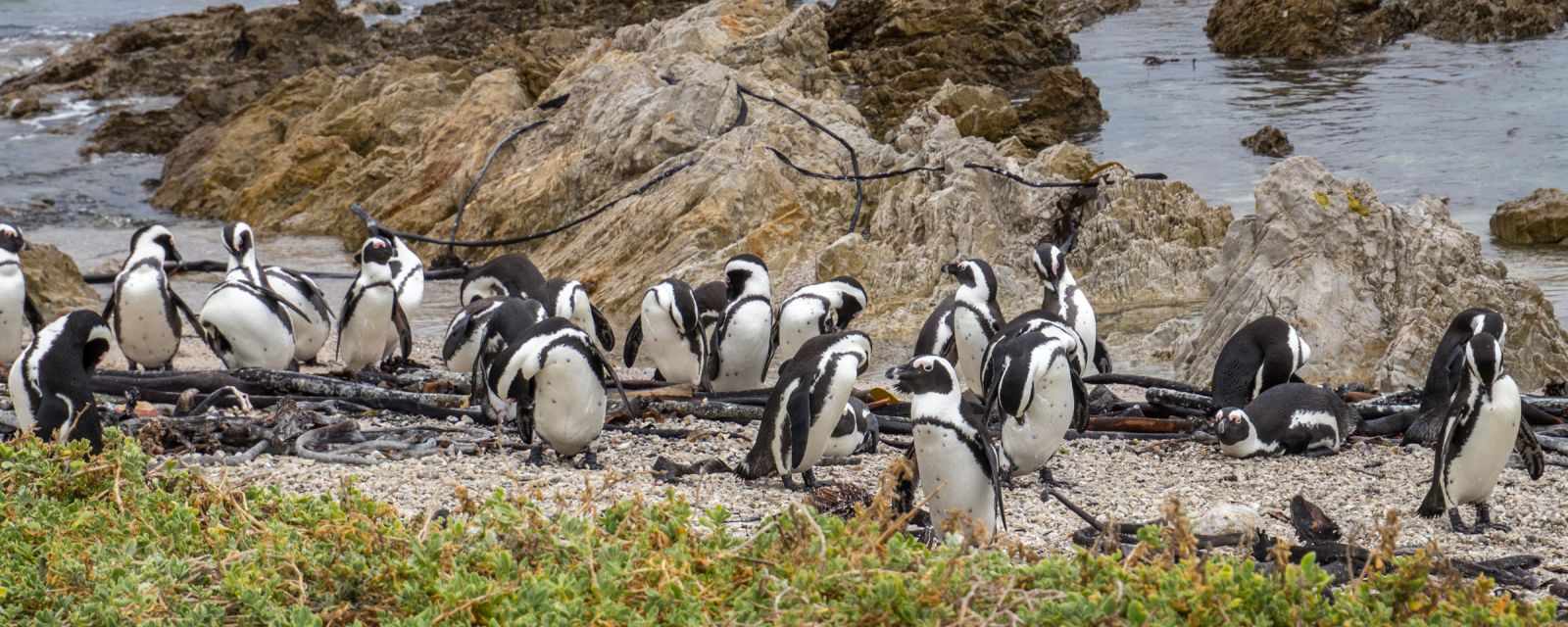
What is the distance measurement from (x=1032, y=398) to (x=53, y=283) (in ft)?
27.7

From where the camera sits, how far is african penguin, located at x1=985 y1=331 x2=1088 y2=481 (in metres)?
6.76

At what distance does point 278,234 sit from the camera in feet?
58.5

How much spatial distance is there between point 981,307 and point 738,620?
210 inches

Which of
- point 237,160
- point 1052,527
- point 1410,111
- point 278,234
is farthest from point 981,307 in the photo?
point 1410,111

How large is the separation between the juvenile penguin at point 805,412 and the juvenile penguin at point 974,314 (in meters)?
1.96

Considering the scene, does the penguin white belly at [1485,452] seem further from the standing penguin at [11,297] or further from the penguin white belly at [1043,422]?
the standing penguin at [11,297]

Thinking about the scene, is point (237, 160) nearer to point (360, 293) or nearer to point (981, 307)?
point (360, 293)

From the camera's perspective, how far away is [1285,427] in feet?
24.7

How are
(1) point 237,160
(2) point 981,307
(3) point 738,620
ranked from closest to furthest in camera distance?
(3) point 738,620, (2) point 981,307, (1) point 237,160

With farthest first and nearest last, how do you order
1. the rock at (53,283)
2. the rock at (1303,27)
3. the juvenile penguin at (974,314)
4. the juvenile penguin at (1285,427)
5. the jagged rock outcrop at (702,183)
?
the rock at (1303,27) → the jagged rock outcrop at (702,183) → the rock at (53,283) → the juvenile penguin at (974,314) → the juvenile penguin at (1285,427)

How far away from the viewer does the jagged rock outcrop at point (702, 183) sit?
1221 centimetres

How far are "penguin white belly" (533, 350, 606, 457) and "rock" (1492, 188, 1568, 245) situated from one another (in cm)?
1093

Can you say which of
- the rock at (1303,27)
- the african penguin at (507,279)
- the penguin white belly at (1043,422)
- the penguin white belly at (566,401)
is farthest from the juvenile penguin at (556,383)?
the rock at (1303,27)

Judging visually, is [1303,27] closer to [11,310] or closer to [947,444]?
[11,310]
